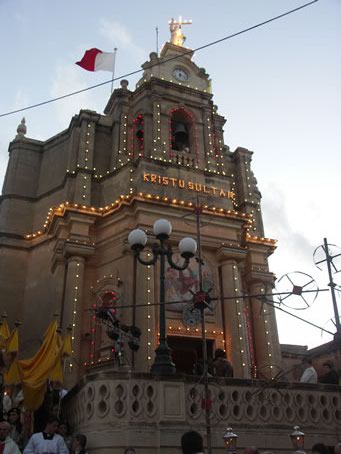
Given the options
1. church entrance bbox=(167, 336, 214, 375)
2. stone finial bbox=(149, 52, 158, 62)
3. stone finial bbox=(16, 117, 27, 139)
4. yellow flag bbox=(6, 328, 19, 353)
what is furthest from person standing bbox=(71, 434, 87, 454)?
stone finial bbox=(149, 52, 158, 62)

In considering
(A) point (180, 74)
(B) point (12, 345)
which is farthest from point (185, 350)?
(A) point (180, 74)

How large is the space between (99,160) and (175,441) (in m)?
15.4

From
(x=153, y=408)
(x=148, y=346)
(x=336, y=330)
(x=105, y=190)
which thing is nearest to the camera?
(x=336, y=330)

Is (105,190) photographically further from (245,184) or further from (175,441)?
(175,441)

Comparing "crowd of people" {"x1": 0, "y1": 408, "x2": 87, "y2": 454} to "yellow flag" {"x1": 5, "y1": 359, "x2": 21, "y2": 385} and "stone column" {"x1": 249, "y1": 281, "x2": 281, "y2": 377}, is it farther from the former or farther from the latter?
"stone column" {"x1": 249, "y1": 281, "x2": 281, "y2": 377}

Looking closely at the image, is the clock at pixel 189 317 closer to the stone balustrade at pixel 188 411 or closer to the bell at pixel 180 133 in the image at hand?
the stone balustrade at pixel 188 411

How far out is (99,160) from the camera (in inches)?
902

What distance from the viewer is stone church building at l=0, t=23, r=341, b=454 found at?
59.6ft

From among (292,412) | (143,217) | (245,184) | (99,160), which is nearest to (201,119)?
(245,184)

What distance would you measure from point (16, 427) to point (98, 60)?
15.7m

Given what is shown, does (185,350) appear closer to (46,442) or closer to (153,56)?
(46,442)

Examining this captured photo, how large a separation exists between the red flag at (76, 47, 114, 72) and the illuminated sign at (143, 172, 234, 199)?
16.3 ft

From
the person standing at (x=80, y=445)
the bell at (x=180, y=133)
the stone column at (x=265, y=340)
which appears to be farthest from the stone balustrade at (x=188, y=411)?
the bell at (x=180, y=133)

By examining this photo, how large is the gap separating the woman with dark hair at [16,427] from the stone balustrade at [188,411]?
1101mm
